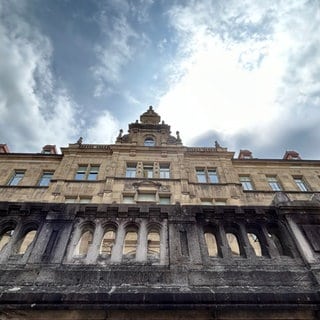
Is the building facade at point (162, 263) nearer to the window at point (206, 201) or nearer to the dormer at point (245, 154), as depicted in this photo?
the window at point (206, 201)

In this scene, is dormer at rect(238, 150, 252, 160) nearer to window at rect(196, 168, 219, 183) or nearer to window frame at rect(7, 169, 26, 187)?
window at rect(196, 168, 219, 183)

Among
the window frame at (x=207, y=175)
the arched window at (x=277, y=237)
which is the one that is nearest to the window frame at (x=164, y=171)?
the window frame at (x=207, y=175)

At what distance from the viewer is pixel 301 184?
66.6ft

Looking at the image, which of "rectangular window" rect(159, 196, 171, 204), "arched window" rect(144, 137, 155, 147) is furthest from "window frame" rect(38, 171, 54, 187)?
"rectangular window" rect(159, 196, 171, 204)

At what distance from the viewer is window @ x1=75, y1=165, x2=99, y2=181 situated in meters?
18.8

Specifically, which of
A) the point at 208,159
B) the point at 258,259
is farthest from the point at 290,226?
the point at 208,159

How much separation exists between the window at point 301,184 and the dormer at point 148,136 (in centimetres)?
1144

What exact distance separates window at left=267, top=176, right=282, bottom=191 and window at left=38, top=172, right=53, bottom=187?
19735mm

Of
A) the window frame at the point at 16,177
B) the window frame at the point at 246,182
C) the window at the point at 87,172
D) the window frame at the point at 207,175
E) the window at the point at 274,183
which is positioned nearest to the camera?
the window frame at the point at 16,177

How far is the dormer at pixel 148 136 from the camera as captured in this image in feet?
71.7

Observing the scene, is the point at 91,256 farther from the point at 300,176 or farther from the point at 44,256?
the point at 300,176

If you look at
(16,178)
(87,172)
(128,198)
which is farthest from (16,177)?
(128,198)

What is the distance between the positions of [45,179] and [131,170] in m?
7.60

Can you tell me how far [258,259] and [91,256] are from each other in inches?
126
